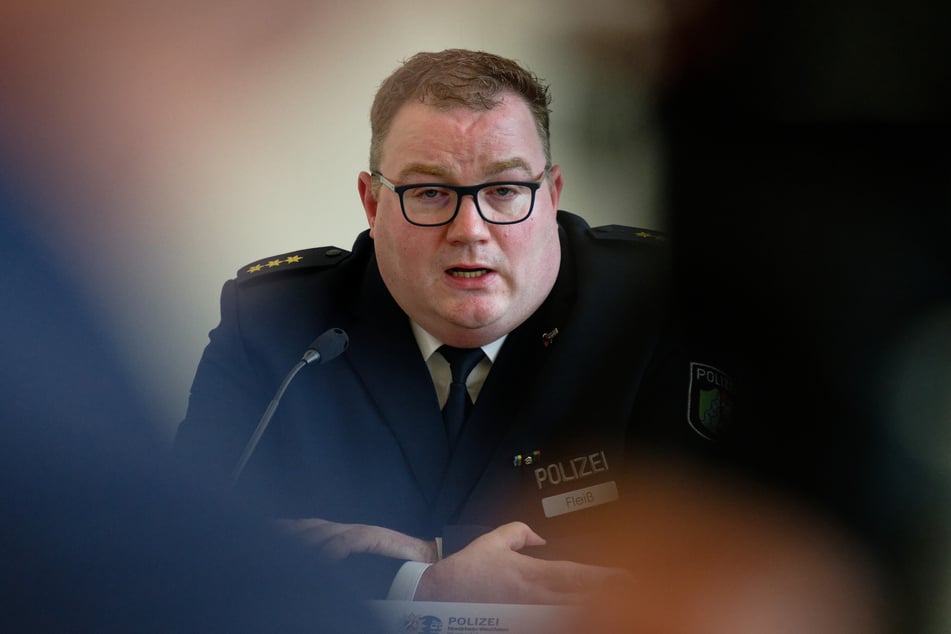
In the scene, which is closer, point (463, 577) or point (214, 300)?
point (463, 577)

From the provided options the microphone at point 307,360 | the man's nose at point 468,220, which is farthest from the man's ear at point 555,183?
the microphone at point 307,360

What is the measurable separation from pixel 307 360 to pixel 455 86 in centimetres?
38

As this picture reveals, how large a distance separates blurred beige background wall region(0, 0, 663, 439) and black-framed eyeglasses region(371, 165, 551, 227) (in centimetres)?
10

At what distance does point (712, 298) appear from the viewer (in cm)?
120

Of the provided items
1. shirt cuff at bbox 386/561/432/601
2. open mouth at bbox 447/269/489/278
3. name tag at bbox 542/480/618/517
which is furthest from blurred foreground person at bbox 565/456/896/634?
open mouth at bbox 447/269/489/278

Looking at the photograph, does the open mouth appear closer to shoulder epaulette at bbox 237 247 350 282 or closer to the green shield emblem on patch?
shoulder epaulette at bbox 237 247 350 282

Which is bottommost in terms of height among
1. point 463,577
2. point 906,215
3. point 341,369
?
point 463,577

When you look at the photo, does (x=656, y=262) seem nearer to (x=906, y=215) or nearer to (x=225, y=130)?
(x=906, y=215)

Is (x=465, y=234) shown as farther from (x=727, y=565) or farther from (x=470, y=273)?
(x=727, y=565)

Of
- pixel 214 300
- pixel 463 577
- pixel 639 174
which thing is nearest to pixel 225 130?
pixel 214 300

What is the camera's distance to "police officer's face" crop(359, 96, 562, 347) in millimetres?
1103

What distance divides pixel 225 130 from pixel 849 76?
77cm

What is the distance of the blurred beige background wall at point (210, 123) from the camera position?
1.20 m

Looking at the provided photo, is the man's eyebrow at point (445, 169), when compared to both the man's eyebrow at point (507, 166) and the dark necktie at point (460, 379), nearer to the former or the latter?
the man's eyebrow at point (507, 166)
